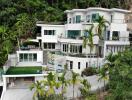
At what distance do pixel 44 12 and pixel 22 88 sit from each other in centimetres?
2258

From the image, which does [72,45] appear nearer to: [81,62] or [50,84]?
[81,62]

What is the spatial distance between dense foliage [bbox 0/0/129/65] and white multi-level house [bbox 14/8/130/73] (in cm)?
337

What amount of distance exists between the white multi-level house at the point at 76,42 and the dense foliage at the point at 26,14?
3.37 meters

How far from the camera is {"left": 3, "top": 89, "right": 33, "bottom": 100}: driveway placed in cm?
3691

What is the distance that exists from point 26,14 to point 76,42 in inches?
661

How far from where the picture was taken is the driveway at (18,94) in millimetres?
36906

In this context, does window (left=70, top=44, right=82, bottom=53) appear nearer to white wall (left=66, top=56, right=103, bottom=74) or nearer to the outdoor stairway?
white wall (left=66, top=56, right=103, bottom=74)

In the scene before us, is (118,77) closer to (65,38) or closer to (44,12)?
(65,38)

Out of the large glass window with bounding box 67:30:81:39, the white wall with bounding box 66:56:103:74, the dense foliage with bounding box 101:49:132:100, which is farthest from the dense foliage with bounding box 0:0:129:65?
the dense foliage with bounding box 101:49:132:100

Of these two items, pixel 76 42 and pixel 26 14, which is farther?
pixel 26 14

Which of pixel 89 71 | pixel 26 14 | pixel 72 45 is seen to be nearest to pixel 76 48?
pixel 72 45

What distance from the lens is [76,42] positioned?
148 ft

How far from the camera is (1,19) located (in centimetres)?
5809

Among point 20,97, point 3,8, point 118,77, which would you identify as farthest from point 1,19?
point 118,77
